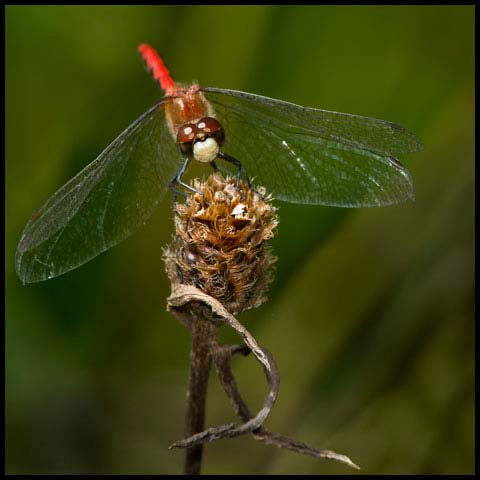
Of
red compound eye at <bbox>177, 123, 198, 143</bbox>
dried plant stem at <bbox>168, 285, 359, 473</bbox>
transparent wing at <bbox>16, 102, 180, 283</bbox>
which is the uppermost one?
red compound eye at <bbox>177, 123, 198, 143</bbox>

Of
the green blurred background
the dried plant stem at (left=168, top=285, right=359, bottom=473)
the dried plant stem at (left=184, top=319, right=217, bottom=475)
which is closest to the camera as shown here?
the dried plant stem at (left=168, top=285, right=359, bottom=473)

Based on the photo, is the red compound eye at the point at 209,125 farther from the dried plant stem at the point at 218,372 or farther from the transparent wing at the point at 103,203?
the dried plant stem at the point at 218,372

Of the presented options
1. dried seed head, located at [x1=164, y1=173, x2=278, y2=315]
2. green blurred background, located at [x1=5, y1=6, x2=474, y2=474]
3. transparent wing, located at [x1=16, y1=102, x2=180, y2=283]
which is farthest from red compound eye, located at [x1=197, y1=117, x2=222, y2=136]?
dried seed head, located at [x1=164, y1=173, x2=278, y2=315]

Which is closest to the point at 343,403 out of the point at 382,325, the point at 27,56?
the point at 382,325

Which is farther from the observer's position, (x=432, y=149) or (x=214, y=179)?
(x=432, y=149)

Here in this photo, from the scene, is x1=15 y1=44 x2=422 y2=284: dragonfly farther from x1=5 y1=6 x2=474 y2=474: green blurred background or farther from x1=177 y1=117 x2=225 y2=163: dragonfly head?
x1=5 y1=6 x2=474 y2=474: green blurred background

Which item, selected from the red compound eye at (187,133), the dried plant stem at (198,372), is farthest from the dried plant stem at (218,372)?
the red compound eye at (187,133)

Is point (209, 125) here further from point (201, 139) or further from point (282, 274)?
point (282, 274)

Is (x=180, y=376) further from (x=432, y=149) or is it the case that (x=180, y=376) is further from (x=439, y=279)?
(x=432, y=149)
